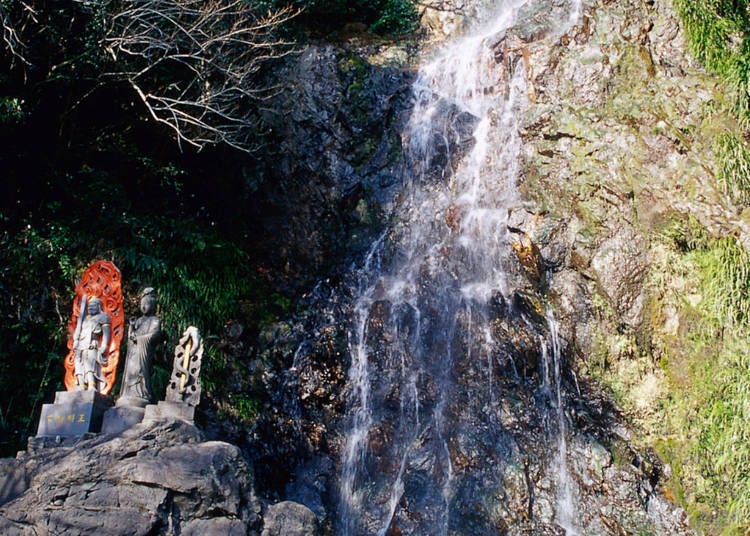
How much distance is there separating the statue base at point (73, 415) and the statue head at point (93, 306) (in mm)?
1022

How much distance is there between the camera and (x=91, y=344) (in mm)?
8312

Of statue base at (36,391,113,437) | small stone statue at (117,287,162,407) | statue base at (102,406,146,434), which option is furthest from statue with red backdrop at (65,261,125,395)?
statue base at (102,406,146,434)

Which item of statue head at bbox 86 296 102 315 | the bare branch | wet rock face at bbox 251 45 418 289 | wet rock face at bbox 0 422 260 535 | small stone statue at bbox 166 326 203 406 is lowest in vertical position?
wet rock face at bbox 0 422 260 535

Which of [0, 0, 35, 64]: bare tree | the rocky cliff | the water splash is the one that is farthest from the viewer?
[0, 0, 35, 64]: bare tree

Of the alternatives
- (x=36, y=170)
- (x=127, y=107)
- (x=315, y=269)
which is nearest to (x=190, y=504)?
(x=315, y=269)

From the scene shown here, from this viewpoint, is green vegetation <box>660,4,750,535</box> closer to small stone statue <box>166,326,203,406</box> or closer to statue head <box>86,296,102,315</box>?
small stone statue <box>166,326,203,406</box>

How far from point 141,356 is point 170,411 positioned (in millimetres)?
942

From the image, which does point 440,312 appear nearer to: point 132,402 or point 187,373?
point 187,373

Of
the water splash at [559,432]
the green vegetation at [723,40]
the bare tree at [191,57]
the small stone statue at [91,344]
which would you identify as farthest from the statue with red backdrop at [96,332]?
the green vegetation at [723,40]

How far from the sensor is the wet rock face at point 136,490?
6605 mm

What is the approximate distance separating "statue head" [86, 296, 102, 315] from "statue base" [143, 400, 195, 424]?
56.2 inches

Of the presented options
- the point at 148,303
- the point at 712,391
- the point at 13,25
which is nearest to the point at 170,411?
the point at 148,303

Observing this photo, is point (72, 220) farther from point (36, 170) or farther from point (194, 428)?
point (194, 428)

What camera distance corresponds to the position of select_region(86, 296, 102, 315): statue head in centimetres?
850
